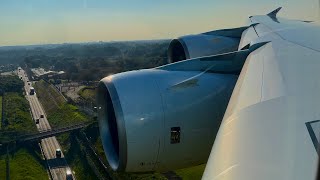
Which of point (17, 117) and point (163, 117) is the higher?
point (163, 117)

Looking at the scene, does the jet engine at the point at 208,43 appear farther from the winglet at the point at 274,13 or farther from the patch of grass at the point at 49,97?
the patch of grass at the point at 49,97

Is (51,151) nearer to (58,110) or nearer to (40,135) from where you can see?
(40,135)

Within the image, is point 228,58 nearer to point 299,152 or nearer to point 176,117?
point 176,117

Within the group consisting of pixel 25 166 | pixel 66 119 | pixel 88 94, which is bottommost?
pixel 66 119

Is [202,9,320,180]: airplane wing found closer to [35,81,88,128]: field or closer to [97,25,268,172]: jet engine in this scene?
[97,25,268,172]: jet engine

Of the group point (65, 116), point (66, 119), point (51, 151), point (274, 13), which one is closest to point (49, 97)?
point (65, 116)

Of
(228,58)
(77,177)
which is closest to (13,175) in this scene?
(77,177)
